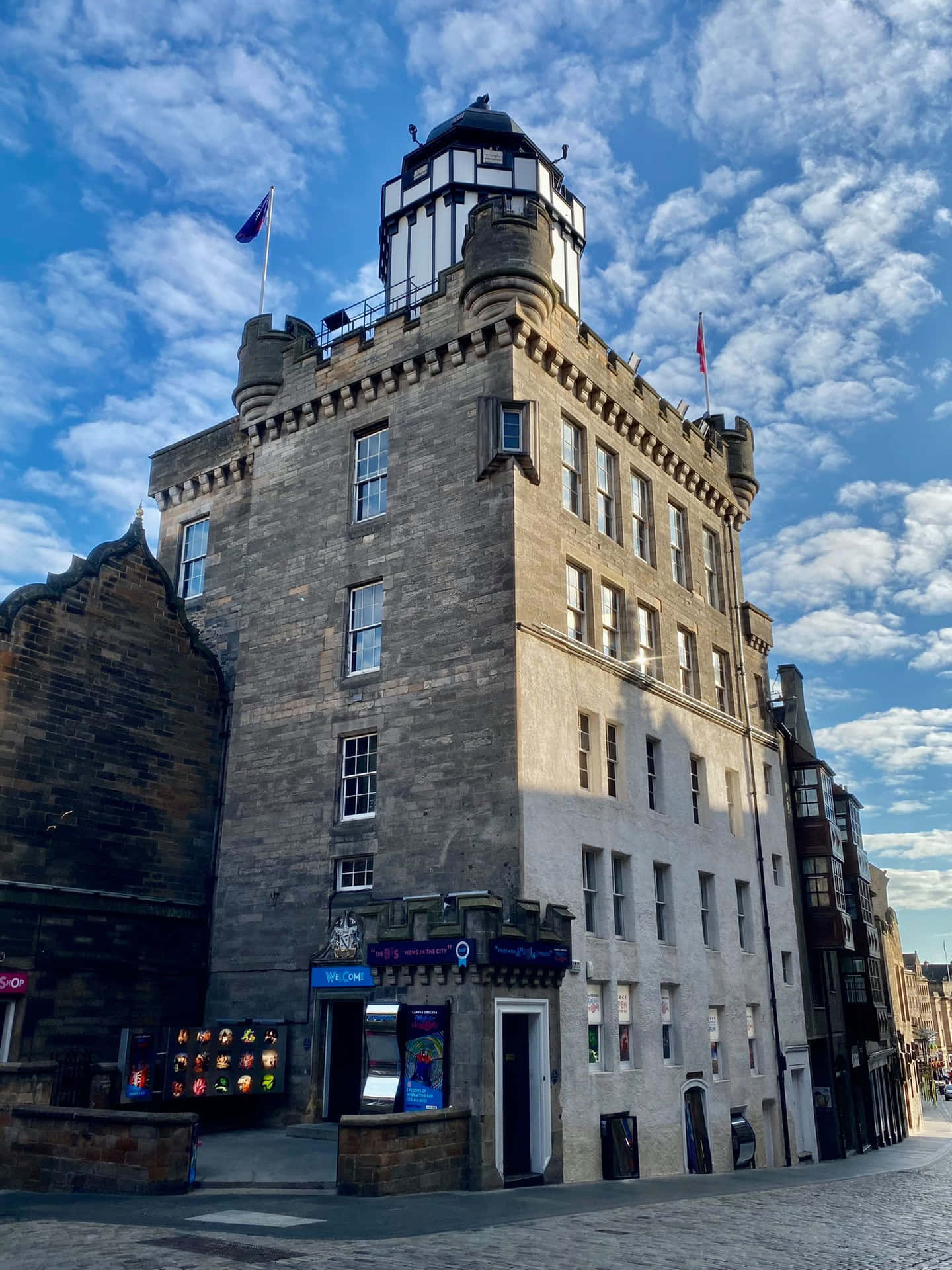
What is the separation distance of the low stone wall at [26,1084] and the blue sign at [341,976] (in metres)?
5.89

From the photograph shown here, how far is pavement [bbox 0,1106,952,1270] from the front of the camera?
36.3 feet

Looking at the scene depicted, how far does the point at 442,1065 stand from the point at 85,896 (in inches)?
Result: 383

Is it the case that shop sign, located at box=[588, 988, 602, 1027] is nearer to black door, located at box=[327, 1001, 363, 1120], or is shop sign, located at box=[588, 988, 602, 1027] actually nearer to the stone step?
black door, located at box=[327, 1001, 363, 1120]

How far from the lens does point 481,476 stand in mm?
24203

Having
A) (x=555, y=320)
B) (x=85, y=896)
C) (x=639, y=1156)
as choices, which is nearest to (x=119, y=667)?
(x=85, y=896)

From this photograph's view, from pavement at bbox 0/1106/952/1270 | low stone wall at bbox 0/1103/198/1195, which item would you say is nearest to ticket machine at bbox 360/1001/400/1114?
pavement at bbox 0/1106/952/1270

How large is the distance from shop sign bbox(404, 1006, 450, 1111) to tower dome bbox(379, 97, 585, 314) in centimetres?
2107

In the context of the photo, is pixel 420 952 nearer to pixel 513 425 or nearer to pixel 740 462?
pixel 513 425

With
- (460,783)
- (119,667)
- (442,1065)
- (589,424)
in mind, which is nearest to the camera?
(442,1065)

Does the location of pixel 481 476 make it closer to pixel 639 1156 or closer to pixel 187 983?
pixel 187 983

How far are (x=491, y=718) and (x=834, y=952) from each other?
23912 mm

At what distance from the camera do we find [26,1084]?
17.4 metres

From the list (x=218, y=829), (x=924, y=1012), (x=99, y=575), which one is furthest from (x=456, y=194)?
(x=924, y=1012)

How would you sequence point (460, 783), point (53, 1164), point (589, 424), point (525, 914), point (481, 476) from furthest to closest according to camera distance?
point (589, 424), point (481, 476), point (460, 783), point (525, 914), point (53, 1164)
